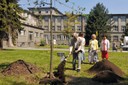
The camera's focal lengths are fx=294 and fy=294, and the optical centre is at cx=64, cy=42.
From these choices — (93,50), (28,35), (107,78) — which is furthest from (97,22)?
(107,78)

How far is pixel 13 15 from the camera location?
33.3 m

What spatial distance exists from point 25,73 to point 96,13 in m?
66.9

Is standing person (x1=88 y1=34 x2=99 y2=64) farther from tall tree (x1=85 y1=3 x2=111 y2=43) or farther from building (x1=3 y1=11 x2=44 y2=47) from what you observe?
tall tree (x1=85 y1=3 x2=111 y2=43)

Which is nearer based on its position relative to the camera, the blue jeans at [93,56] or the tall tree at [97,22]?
the blue jeans at [93,56]

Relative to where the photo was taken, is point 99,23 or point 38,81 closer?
point 38,81

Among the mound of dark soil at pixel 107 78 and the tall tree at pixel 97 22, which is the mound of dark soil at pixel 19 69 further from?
the tall tree at pixel 97 22

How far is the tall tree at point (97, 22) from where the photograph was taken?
74812 mm

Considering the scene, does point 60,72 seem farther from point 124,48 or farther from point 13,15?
point 124,48

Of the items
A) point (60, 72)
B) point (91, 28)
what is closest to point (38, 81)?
point (60, 72)

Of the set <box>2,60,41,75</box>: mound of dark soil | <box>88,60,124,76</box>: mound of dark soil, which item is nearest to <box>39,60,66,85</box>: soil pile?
<box>2,60,41,75</box>: mound of dark soil

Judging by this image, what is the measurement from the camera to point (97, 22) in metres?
75.1

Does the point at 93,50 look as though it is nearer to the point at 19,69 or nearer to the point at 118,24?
the point at 19,69

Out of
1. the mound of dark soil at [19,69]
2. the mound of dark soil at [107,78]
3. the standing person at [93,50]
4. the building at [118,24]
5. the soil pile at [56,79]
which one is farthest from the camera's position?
the building at [118,24]

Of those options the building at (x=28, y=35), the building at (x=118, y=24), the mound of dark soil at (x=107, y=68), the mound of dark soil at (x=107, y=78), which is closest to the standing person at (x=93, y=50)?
the mound of dark soil at (x=107, y=68)
